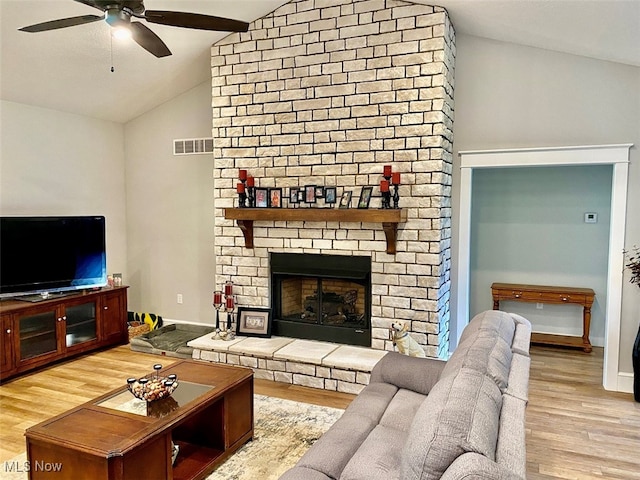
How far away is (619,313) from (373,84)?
2.85 m

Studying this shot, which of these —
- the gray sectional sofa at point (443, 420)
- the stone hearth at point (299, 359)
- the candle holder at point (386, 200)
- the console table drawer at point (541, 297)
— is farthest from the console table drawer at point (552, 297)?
the gray sectional sofa at point (443, 420)

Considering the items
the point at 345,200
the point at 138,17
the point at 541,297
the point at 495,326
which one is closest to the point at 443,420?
the point at 495,326

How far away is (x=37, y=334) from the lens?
4516mm

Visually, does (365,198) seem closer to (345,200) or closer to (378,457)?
(345,200)

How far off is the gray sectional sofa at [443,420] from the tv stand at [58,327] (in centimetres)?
332

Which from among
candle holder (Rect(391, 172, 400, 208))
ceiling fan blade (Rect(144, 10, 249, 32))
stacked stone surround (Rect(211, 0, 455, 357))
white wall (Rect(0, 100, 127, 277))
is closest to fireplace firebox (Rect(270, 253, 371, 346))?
stacked stone surround (Rect(211, 0, 455, 357))

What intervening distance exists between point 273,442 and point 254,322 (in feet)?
5.67

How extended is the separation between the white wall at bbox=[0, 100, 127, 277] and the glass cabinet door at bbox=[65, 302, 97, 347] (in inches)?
38.6

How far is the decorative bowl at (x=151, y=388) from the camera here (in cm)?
257

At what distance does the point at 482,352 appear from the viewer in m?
2.12

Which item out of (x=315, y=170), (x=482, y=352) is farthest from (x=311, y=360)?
(x=482, y=352)

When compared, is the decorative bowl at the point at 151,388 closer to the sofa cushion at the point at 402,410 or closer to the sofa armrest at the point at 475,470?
the sofa cushion at the point at 402,410

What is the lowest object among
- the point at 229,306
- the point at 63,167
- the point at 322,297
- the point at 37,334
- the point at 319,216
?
the point at 37,334

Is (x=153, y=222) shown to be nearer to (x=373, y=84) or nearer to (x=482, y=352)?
(x=373, y=84)
